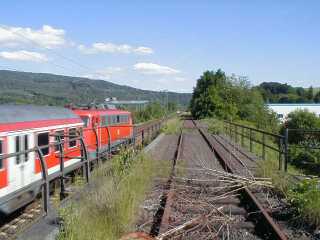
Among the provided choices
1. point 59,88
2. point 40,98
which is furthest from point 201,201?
point 59,88

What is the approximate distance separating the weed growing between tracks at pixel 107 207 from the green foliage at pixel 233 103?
7350 cm

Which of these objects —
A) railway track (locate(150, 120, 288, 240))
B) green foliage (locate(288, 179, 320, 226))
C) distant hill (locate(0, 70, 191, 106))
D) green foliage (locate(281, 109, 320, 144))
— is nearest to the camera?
railway track (locate(150, 120, 288, 240))

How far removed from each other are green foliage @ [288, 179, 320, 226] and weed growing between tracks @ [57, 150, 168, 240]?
2728 millimetres

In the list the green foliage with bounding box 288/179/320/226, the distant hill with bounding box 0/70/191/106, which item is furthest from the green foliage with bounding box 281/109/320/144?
the green foliage with bounding box 288/179/320/226

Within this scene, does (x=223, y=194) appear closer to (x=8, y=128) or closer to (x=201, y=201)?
(x=201, y=201)

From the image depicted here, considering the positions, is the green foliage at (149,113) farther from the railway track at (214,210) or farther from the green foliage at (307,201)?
the green foliage at (307,201)

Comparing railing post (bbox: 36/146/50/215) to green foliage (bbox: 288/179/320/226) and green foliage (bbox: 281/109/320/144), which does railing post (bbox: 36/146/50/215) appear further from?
green foliage (bbox: 281/109/320/144)

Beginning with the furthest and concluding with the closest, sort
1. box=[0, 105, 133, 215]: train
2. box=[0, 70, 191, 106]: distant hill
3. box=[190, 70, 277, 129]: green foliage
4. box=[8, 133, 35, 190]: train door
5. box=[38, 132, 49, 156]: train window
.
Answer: box=[190, 70, 277, 129]: green foliage → box=[0, 70, 191, 106]: distant hill → box=[38, 132, 49, 156]: train window → box=[8, 133, 35, 190]: train door → box=[0, 105, 133, 215]: train

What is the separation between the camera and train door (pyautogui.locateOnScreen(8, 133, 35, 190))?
37.2 feet

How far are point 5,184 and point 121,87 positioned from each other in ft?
332

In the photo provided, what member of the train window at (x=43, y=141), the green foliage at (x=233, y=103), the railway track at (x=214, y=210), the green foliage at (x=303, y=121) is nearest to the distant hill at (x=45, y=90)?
the train window at (x=43, y=141)

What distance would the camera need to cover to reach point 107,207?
6988mm

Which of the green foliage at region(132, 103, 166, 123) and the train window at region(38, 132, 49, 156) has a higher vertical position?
the train window at region(38, 132, 49, 156)

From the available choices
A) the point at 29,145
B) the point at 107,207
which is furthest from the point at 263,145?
the point at 107,207
